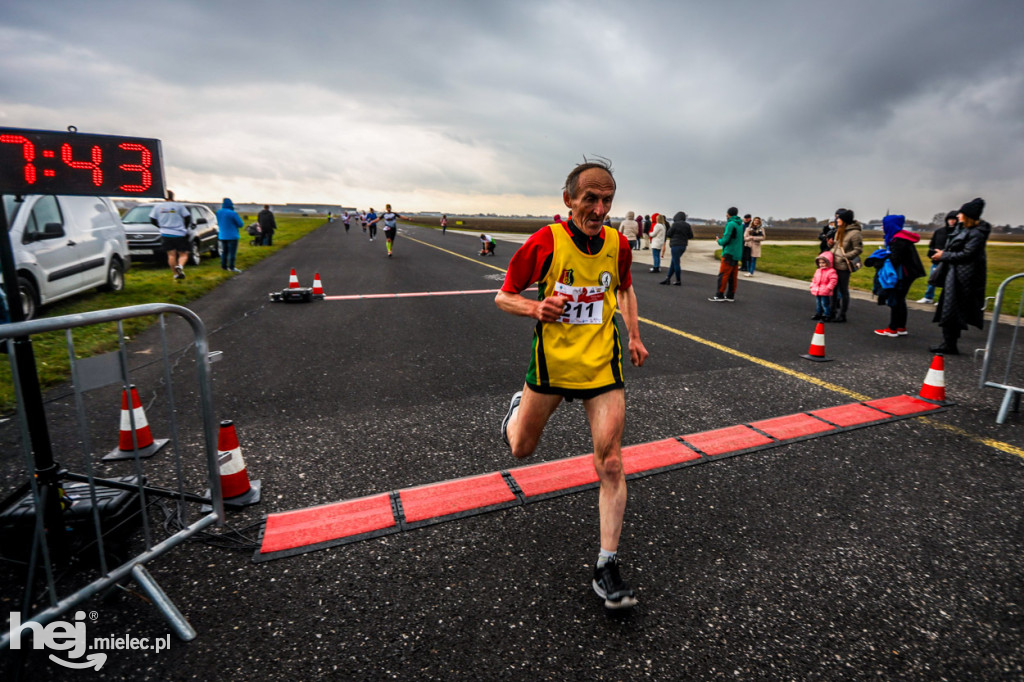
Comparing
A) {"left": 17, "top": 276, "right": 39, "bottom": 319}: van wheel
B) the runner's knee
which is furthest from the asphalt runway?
{"left": 17, "top": 276, "right": 39, "bottom": 319}: van wheel

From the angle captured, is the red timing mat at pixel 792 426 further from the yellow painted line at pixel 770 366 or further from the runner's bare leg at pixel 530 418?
the runner's bare leg at pixel 530 418

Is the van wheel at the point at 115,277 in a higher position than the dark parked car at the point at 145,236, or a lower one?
lower

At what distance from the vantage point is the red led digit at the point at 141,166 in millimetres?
2883

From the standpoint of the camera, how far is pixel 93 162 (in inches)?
111

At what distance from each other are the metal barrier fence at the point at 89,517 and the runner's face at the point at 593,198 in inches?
77.0

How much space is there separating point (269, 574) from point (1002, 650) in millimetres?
3294

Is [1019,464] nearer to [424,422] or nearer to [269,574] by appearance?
[424,422]

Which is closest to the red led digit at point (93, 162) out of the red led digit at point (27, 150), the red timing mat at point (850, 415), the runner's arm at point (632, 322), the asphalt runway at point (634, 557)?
the red led digit at point (27, 150)

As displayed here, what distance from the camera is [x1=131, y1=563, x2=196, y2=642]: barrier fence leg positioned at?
2266mm

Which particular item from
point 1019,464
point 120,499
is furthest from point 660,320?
point 120,499

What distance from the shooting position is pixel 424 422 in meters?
4.57

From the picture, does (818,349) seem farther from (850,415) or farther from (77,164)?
(77,164)

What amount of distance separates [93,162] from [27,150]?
0.86 ft

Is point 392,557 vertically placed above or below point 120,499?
below
